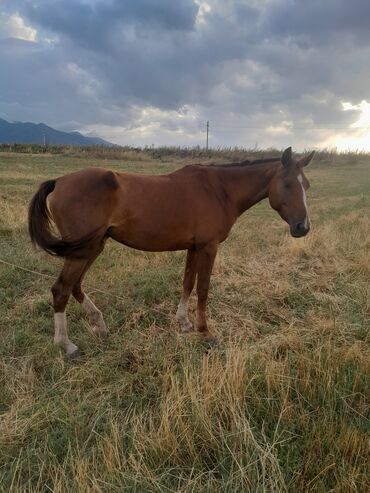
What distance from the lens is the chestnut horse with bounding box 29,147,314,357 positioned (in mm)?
3715

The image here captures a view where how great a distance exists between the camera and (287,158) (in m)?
4.12

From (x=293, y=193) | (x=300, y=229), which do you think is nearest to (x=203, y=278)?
(x=300, y=229)

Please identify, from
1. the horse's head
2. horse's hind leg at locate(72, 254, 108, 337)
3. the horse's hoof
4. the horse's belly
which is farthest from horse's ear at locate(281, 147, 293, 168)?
horse's hind leg at locate(72, 254, 108, 337)

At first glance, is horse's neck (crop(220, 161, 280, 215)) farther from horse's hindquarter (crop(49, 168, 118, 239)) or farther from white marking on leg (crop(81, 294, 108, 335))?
white marking on leg (crop(81, 294, 108, 335))

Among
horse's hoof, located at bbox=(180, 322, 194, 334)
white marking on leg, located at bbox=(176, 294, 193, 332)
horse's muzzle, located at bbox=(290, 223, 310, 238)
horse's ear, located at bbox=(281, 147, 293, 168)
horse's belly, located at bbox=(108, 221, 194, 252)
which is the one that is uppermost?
horse's ear, located at bbox=(281, 147, 293, 168)

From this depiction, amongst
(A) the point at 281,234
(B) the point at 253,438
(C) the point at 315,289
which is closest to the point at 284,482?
(B) the point at 253,438

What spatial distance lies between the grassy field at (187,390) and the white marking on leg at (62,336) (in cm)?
10

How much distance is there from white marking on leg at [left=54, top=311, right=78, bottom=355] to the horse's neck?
2290 mm

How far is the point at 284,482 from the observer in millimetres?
1965

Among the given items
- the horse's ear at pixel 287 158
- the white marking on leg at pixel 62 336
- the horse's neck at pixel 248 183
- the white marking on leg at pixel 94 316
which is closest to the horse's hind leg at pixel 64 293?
the white marking on leg at pixel 62 336

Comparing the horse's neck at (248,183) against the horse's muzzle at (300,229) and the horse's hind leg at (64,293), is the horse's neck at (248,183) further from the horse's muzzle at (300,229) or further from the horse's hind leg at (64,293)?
the horse's hind leg at (64,293)

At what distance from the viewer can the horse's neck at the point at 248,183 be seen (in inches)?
173

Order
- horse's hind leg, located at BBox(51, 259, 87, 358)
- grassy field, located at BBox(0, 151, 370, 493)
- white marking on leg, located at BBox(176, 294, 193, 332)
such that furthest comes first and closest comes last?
white marking on leg, located at BBox(176, 294, 193, 332) → horse's hind leg, located at BBox(51, 259, 87, 358) → grassy field, located at BBox(0, 151, 370, 493)

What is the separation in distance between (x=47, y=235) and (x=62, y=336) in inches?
40.6
